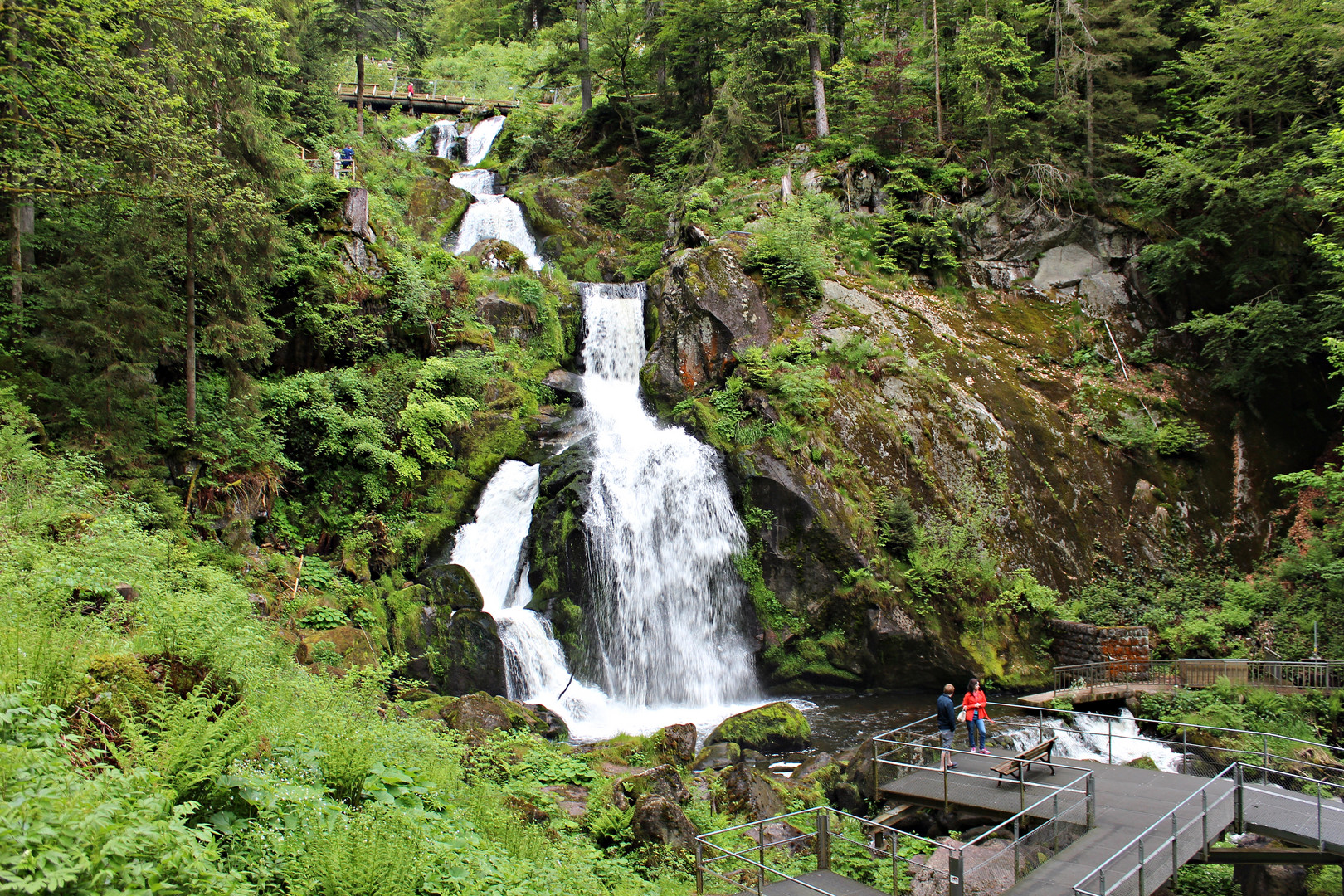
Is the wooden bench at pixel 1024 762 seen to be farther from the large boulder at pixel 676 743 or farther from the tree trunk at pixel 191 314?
the tree trunk at pixel 191 314

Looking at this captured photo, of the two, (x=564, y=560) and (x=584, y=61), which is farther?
(x=584, y=61)

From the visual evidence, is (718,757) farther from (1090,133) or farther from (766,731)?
(1090,133)

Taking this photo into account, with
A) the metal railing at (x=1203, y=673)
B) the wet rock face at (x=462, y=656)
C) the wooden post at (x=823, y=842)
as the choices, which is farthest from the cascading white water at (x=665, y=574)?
the metal railing at (x=1203, y=673)

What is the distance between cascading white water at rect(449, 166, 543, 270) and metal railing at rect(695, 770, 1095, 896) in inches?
843

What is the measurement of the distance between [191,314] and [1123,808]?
16.4 meters

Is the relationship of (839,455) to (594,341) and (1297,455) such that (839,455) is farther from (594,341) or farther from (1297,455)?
(1297,455)

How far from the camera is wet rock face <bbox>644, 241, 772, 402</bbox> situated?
19.6 meters

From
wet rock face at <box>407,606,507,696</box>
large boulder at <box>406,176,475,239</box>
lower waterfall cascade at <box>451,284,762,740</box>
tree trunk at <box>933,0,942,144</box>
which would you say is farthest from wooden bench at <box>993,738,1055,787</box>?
large boulder at <box>406,176,475,239</box>

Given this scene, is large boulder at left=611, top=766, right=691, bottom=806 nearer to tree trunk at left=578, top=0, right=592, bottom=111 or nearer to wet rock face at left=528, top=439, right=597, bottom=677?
wet rock face at left=528, top=439, right=597, bottom=677

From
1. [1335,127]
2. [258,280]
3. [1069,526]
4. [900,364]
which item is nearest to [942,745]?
[1069,526]

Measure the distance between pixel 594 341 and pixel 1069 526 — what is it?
47.0ft

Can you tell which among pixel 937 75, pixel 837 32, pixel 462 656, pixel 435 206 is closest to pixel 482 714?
pixel 462 656

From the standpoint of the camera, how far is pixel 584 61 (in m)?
32.1

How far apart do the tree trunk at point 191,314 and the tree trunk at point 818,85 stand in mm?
21199
